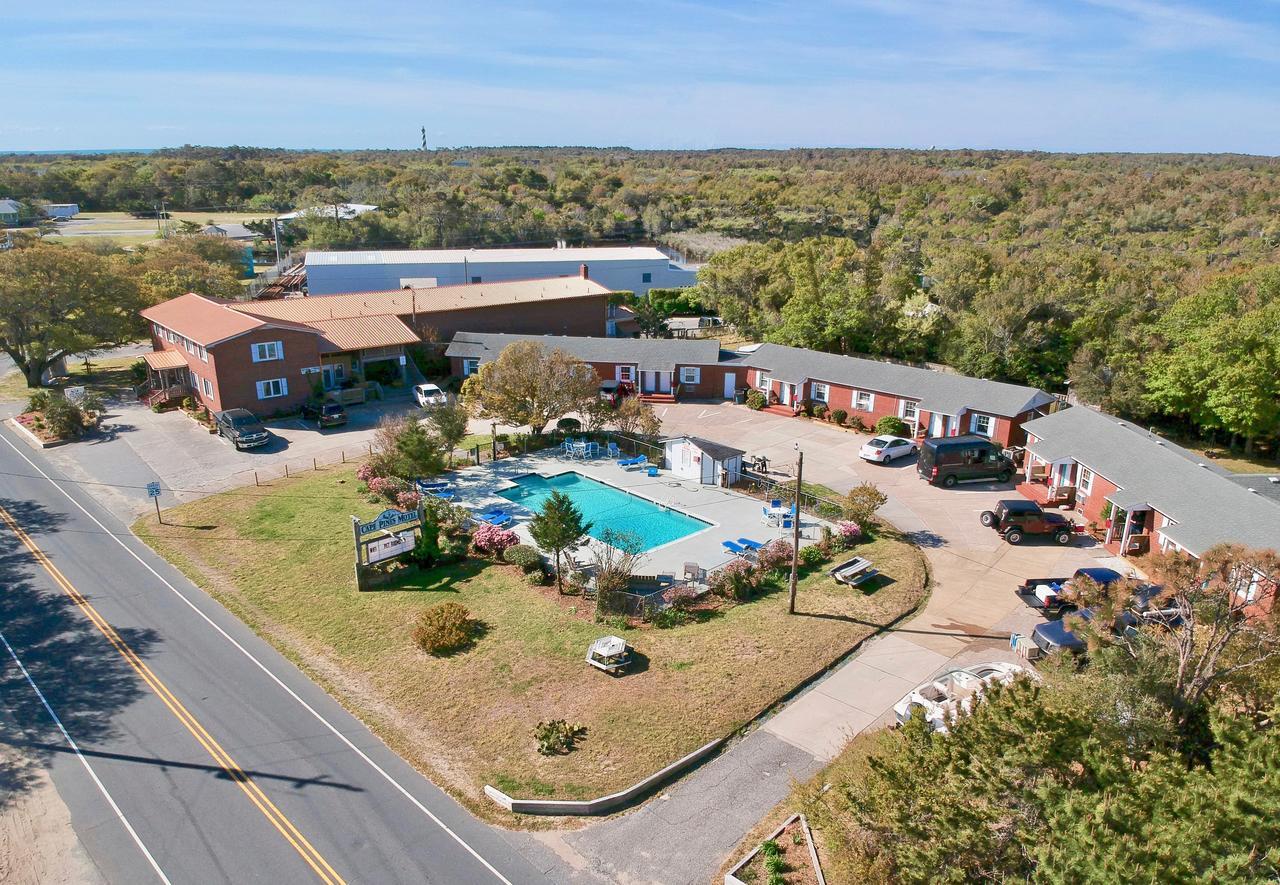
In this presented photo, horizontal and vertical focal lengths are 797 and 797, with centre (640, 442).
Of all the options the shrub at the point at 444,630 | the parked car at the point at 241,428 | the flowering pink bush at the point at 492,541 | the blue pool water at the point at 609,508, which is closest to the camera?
the shrub at the point at 444,630

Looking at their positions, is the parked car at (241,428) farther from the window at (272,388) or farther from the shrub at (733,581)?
the shrub at (733,581)

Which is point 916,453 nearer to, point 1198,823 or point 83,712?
point 1198,823

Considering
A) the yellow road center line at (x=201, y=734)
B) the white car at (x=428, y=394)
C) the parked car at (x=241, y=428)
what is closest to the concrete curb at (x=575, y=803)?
the yellow road center line at (x=201, y=734)

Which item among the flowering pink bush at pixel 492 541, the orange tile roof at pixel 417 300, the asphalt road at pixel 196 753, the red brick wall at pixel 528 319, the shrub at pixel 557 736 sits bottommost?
the asphalt road at pixel 196 753

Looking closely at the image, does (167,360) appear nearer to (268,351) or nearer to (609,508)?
(268,351)

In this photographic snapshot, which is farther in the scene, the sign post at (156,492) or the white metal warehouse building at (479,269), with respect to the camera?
the white metal warehouse building at (479,269)

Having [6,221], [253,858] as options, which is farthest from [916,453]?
[6,221]

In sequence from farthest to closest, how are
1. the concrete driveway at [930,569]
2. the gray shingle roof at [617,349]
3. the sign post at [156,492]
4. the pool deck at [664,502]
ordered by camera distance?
1. the gray shingle roof at [617,349]
2. the sign post at [156,492]
3. the pool deck at [664,502]
4. the concrete driveway at [930,569]

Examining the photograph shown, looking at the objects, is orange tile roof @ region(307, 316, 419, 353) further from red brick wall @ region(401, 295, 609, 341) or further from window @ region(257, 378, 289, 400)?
window @ region(257, 378, 289, 400)
